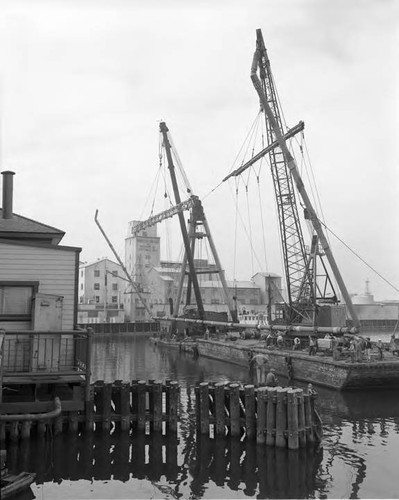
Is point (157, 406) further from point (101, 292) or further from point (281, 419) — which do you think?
point (101, 292)

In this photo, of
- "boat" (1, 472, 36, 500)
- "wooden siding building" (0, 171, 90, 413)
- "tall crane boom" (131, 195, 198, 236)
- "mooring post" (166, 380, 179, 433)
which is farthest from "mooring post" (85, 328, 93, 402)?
"tall crane boom" (131, 195, 198, 236)

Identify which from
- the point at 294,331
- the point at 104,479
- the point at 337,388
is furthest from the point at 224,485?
the point at 294,331

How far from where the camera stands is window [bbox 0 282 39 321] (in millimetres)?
14406

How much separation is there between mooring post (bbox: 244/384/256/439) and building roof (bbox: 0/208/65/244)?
8630 mm

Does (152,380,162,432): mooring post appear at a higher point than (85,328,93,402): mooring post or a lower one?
lower

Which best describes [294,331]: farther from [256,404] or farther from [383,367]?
[256,404]

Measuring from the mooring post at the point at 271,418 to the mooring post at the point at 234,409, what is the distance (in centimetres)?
118

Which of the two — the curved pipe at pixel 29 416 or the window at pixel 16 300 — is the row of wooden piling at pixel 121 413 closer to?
the curved pipe at pixel 29 416

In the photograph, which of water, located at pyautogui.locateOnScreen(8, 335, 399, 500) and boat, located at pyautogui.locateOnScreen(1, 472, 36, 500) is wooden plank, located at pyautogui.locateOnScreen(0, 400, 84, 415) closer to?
water, located at pyautogui.locateOnScreen(8, 335, 399, 500)

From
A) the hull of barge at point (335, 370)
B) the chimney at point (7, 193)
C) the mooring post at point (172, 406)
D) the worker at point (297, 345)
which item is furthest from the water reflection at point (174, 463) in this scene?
the worker at point (297, 345)

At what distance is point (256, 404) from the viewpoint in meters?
15.5

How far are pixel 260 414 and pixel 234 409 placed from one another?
3.25ft

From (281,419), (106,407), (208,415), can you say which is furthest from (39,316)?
(281,419)

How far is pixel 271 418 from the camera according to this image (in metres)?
14.7
